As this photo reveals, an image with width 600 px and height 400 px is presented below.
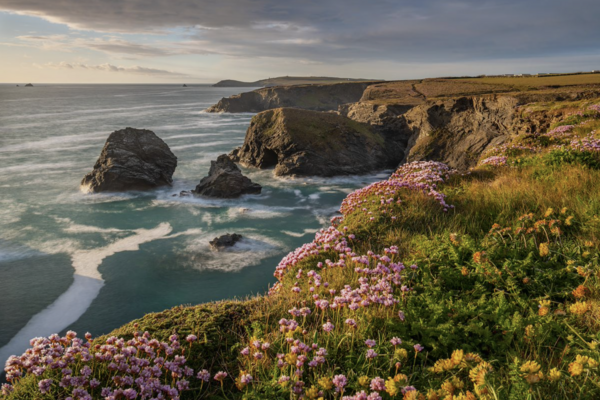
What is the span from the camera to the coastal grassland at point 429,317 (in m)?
3.30

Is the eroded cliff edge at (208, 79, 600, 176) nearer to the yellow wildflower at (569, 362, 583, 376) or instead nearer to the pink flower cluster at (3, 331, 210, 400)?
the yellow wildflower at (569, 362, 583, 376)

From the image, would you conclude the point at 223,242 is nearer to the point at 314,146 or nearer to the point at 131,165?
the point at 131,165

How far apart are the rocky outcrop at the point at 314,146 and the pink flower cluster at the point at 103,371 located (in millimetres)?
32623

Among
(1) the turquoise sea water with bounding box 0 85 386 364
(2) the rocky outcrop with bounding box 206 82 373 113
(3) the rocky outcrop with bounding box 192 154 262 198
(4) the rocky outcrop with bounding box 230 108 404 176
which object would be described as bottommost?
(1) the turquoise sea water with bounding box 0 85 386 364

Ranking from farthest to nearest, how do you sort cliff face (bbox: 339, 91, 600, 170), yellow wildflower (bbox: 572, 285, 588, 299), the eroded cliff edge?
the eroded cliff edge, cliff face (bbox: 339, 91, 600, 170), yellow wildflower (bbox: 572, 285, 588, 299)

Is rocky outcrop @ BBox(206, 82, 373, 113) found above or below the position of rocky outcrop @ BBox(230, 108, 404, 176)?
above

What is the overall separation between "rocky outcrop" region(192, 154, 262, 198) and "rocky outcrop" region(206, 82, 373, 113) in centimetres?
9639

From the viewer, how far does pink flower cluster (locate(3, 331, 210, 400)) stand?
11.4 feet

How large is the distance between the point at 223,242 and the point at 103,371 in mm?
16053

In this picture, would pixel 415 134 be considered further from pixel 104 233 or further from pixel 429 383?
pixel 429 383

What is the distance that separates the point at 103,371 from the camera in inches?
148

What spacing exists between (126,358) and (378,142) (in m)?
39.9

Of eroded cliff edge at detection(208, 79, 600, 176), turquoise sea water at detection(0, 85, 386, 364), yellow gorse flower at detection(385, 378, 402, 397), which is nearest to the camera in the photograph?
yellow gorse flower at detection(385, 378, 402, 397)

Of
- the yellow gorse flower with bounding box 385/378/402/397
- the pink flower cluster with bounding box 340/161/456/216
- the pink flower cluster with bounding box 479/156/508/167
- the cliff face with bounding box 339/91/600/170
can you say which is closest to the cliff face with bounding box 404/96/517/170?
the cliff face with bounding box 339/91/600/170
